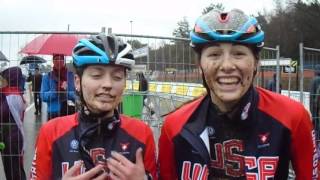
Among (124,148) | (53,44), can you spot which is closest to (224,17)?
(124,148)

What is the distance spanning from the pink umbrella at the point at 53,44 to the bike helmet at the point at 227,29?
3868mm

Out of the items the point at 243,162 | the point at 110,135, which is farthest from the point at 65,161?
the point at 243,162

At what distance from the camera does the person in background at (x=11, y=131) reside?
21.5ft

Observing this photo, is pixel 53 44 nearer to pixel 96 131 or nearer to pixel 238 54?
pixel 96 131

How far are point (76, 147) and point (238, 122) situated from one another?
908 mm

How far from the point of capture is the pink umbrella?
21.3ft

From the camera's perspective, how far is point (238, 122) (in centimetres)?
270

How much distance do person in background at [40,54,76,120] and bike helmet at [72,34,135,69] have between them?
3.03 m

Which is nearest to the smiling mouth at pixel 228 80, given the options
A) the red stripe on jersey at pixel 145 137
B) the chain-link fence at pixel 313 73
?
the red stripe on jersey at pixel 145 137

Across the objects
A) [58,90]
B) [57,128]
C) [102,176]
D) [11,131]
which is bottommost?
[11,131]

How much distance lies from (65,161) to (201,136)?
0.77 metres

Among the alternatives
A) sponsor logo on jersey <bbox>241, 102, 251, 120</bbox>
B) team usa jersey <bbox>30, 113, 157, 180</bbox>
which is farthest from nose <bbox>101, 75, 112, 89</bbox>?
sponsor logo on jersey <bbox>241, 102, 251, 120</bbox>

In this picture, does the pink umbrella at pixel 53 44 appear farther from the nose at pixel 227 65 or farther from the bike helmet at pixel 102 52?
the nose at pixel 227 65

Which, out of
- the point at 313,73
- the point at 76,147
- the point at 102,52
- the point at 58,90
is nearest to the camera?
the point at 76,147
